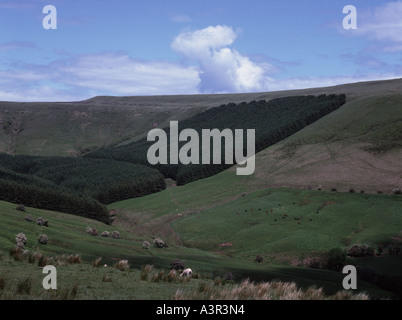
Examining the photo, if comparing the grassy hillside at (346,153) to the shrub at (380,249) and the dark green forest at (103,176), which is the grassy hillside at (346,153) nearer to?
the dark green forest at (103,176)

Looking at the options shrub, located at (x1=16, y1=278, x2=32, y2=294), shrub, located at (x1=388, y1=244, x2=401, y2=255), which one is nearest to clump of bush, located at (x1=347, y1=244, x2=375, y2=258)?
shrub, located at (x1=388, y1=244, x2=401, y2=255)

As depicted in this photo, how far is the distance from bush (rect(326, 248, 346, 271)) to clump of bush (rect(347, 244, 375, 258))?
2.68m

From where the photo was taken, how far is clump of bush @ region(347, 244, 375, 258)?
64.9 m

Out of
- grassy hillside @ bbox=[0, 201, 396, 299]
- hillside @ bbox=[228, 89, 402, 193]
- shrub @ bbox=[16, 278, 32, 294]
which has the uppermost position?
hillside @ bbox=[228, 89, 402, 193]

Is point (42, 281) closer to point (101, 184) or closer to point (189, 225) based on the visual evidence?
point (189, 225)

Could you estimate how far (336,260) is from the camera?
62.4 metres

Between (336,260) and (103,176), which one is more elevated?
(103,176)

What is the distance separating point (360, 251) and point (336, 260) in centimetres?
515

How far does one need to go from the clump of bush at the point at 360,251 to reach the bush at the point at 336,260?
2.68 m

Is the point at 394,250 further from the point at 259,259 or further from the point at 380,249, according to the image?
the point at 259,259

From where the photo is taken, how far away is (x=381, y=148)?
123m

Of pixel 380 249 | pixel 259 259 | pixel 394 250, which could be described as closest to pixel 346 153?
pixel 380 249

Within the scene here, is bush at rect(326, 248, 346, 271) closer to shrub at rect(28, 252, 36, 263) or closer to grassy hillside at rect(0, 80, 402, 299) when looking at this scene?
grassy hillside at rect(0, 80, 402, 299)

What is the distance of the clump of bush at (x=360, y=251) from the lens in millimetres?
64938
